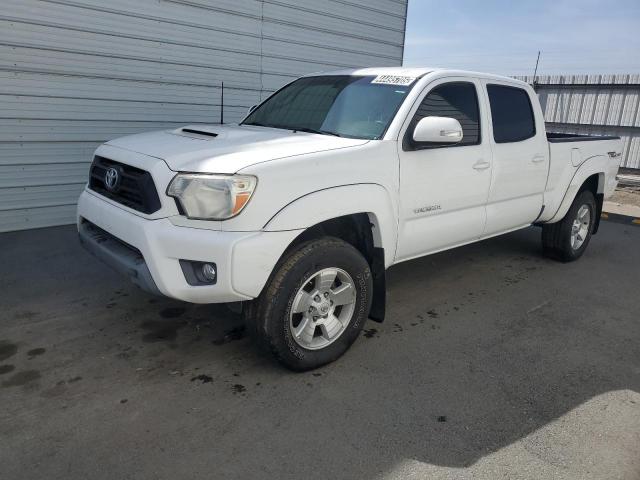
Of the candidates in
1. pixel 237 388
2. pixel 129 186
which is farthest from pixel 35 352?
pixel 237 388

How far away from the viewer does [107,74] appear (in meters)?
6.40

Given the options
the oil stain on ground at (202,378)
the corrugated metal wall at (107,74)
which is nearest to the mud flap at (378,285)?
the oil stain on ground at (202,378)

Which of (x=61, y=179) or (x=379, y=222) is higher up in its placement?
(x=379, y=222)

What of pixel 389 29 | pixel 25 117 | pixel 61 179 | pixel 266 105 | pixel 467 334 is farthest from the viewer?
pixel 389 29

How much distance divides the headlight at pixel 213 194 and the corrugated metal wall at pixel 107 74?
4276 millimetres

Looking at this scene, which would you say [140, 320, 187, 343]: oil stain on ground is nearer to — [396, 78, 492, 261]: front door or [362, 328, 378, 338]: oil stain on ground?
[362, 328, 378, 338]: oil stain on ground

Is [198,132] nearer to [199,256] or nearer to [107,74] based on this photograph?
[199,256]

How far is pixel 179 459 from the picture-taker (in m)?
2.44

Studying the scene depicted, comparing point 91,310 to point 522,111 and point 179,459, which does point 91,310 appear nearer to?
point 179,459

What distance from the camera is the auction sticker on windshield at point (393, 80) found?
3.80 meters

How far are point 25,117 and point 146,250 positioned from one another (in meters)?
4.22

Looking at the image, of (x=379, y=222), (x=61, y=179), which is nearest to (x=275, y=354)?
(x=379, y=222)

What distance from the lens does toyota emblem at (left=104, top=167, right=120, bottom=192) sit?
321 centimetres

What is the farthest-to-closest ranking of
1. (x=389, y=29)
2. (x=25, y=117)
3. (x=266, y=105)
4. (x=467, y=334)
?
(x=389, y=29)
(x=25, y=117)
(x=266, y=105)
(x=467, y=334)
